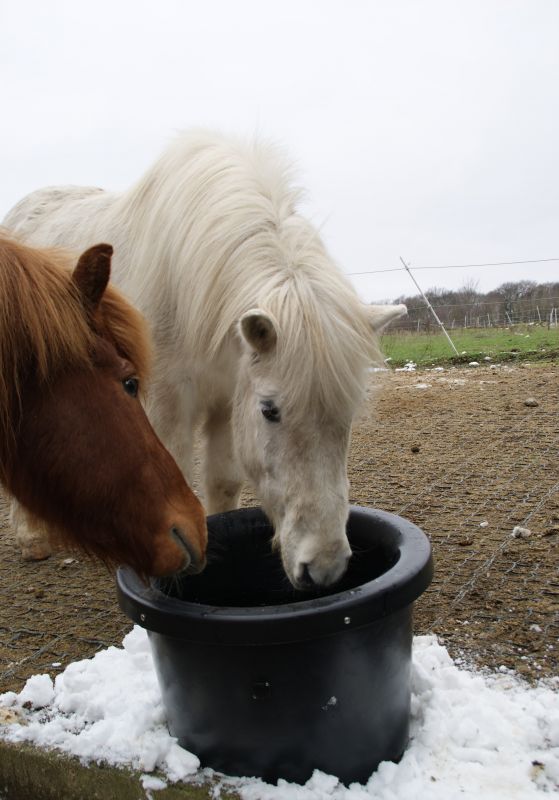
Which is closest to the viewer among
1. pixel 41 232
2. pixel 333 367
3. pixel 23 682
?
pixel 333 367

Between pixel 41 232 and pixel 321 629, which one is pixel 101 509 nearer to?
pixel 321 629

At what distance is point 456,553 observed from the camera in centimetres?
306

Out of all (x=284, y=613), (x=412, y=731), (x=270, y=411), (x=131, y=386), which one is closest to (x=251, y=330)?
(x=270, y=411)

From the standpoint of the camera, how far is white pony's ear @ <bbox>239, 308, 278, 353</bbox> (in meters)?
2.02

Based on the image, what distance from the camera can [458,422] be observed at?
18.2ft

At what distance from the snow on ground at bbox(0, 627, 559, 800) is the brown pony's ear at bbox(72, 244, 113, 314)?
1.20 metres

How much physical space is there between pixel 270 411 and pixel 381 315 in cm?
52

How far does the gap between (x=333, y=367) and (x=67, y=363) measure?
0.78 m

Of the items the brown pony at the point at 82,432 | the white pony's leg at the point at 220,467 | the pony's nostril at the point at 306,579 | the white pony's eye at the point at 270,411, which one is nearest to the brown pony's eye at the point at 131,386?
the brown pony at the point at 82,432

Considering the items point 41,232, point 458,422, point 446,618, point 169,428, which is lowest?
point 458,422

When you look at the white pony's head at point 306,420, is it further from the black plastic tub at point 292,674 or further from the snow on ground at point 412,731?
the snow on ground at point 412,731

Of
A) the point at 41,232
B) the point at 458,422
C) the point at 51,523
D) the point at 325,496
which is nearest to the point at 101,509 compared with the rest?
the point at 51,523

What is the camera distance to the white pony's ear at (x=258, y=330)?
2020 millimetres

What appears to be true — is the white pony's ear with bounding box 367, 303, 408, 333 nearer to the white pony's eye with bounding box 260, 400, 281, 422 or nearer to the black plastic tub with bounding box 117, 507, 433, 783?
the white pony's eye with bounding box 260, 400, 281, 422
